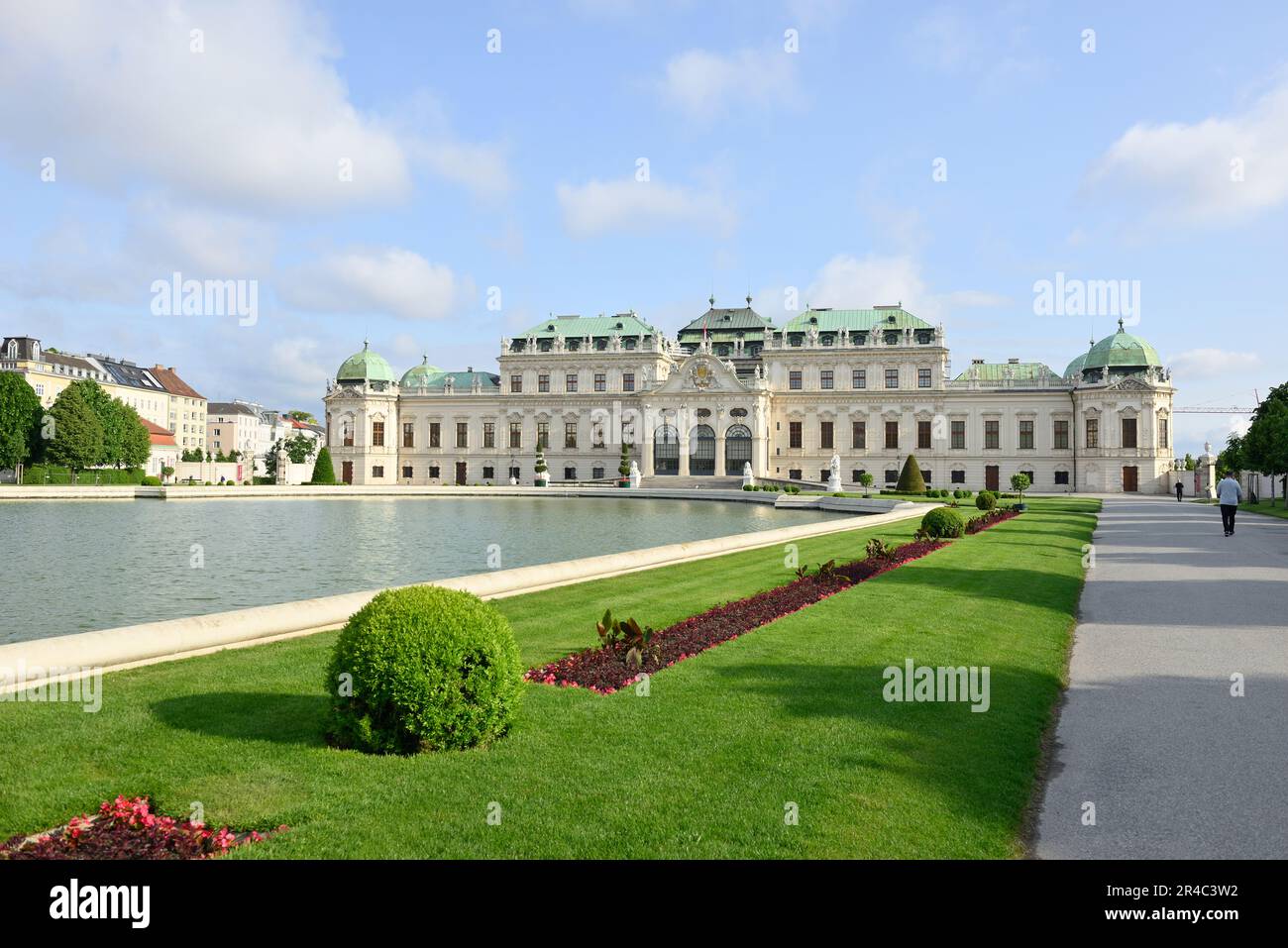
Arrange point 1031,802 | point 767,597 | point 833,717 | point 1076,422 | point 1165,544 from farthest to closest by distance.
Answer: point 1076,422 → point 1165,544 → point 767,597 → point 833,717 → point 1031,802

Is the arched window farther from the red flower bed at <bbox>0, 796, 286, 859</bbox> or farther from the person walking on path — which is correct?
the red flower bed at <bbox>0, 796, 286, 859</bbox>

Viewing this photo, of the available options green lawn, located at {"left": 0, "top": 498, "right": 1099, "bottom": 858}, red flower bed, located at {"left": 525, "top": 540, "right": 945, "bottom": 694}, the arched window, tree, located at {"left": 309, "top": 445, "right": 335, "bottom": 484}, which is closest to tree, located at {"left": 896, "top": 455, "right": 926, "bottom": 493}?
the arched window

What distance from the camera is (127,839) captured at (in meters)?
5.56

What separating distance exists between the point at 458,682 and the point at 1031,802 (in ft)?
14.3

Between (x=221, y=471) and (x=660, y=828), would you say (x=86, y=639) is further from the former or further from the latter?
(x=221, y=471)

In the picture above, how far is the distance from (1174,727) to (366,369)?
95.3m

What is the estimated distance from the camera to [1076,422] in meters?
81.0

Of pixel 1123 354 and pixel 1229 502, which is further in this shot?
pixel 1123 354

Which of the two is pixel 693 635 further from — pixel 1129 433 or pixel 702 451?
pixel 1129 433

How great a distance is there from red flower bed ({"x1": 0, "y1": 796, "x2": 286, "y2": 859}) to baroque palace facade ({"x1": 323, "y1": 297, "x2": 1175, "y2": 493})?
253 ft

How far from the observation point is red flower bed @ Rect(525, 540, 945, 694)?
32.6 ft

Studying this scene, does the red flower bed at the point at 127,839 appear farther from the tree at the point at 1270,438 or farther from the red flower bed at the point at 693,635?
the tree at the point at 1270,438

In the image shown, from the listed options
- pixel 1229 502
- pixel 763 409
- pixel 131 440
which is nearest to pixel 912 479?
pixel 763 409
